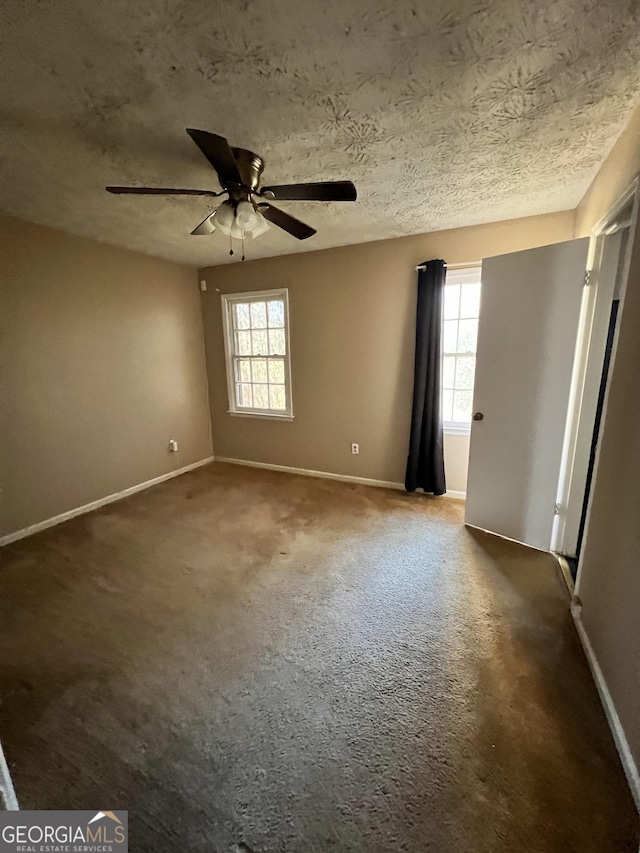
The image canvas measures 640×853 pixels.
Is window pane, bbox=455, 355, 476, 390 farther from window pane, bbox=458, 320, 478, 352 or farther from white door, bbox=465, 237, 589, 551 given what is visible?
white door, bbox=465, 237, 589, 551

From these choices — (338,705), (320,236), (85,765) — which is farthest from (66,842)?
(320,236)

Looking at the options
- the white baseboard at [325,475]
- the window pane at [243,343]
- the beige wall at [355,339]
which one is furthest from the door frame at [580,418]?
the window pane at [243,343]

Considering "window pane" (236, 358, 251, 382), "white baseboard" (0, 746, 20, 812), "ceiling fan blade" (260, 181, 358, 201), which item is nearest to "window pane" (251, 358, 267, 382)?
"window pane" (236, 358, 251, 382)

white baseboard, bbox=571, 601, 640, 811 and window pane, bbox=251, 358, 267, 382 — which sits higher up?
window pane, bbox=251, 358, 267, 382

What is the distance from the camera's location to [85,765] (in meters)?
1.27

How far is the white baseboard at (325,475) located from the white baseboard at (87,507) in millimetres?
520

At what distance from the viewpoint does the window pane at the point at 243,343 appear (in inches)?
173

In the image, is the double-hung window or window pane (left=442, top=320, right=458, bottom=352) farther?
window pane (left=442, top=320, right=458, bottom=352)

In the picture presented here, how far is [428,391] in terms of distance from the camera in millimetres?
3322

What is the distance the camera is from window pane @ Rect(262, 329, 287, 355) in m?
4.14

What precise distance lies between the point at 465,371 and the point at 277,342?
82.5 inches

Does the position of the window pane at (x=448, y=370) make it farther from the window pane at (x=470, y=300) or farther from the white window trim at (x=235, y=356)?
the white window trim at (x=235, y=356)

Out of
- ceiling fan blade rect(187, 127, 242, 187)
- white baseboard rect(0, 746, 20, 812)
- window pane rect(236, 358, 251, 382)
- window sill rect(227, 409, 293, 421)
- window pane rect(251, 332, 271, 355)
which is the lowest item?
white baseboard rect(0, 746, 20, 812)

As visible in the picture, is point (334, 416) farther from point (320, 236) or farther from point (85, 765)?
point (85, 765)
